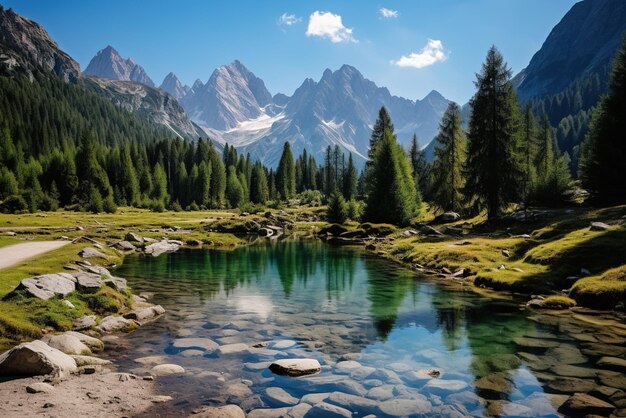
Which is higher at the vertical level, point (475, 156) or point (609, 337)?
point (475, 156)

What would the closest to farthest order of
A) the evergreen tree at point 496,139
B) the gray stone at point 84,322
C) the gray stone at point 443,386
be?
the gray stone at point 443,386 → the gray stone at point 84,322 → the evergreen tree at point 496,139

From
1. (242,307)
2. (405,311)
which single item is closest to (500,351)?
(405,311)

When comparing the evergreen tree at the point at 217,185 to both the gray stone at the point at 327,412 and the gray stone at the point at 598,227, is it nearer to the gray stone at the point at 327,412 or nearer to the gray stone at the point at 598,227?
the gray stone at the point at 598,227

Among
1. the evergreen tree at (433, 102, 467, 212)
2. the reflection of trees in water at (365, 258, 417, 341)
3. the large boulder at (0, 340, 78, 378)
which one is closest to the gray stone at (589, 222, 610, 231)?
the reflection of trees in water at (365, 258, 417, 341)

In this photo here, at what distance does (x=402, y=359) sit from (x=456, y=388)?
305 centimetres

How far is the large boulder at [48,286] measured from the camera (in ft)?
60.8

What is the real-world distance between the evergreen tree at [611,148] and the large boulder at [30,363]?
50628mm

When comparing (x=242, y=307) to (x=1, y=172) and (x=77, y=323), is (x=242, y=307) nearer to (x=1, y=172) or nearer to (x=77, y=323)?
(x=77, y=323)

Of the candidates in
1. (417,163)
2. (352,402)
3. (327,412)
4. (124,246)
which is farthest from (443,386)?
(417,163)

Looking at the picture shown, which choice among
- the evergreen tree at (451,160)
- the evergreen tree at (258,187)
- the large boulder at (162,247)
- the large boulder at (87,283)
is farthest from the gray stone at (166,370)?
the evergreen tree at (258,187)

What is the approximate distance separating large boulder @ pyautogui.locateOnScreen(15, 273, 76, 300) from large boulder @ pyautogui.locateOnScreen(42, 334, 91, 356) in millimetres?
3940

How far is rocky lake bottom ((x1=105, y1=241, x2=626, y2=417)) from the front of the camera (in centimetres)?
1223

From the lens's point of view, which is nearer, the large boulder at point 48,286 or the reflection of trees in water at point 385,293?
the large boulder at point 48,286

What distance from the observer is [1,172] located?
108 m
